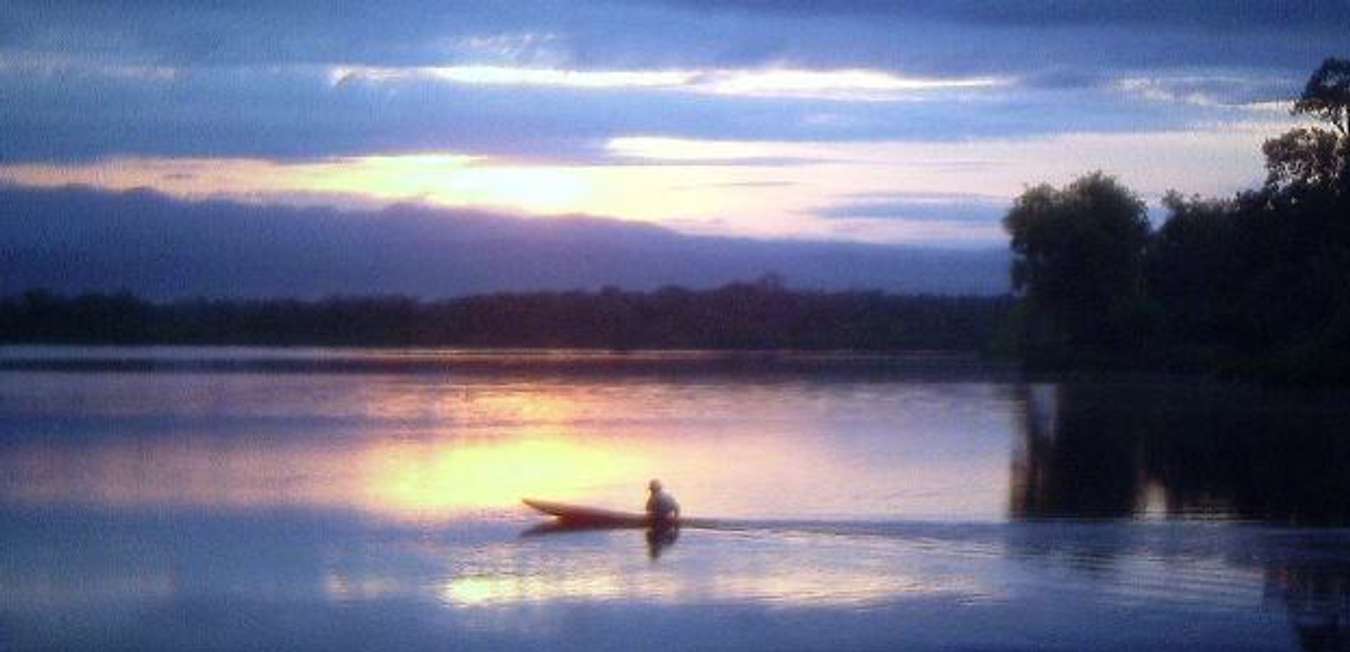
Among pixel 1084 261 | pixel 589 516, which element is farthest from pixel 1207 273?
pixel 589 516

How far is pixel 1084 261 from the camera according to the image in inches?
3199

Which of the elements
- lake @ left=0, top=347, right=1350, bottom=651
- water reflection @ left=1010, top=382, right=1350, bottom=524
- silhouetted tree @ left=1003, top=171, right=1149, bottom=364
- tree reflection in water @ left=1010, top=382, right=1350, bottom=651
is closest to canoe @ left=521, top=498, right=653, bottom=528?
lake @ left=0, top=347, right=1350, bottom=651

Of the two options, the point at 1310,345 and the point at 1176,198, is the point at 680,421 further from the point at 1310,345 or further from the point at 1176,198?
the point at 1176,198

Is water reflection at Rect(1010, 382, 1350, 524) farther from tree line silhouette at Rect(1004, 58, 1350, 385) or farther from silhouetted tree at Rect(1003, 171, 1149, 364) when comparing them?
silhouetted tree at Rect(1003, 171, 1149, 364)

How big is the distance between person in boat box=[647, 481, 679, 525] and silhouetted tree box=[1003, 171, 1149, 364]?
59.5 m

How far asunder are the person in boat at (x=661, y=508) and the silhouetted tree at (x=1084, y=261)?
5945 centimetres

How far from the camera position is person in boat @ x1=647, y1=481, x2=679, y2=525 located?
2352 centimetres

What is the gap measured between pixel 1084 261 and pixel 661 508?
198 feet

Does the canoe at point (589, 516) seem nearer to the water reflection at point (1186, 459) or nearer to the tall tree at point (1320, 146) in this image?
the water reflection at point (1186, 459)

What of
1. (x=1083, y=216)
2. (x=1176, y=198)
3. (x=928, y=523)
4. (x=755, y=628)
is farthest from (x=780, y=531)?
(x=1176, y=198)

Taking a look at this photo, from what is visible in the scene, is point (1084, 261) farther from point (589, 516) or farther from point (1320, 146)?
point (589, 516)

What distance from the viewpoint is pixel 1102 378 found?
2840 inches

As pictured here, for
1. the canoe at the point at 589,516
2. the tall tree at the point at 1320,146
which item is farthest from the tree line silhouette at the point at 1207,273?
the canoe at the point at 589,516

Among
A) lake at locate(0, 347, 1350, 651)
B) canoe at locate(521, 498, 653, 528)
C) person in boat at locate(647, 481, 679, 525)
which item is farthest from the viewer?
canoe at locate(521, 498, 653, 528)
